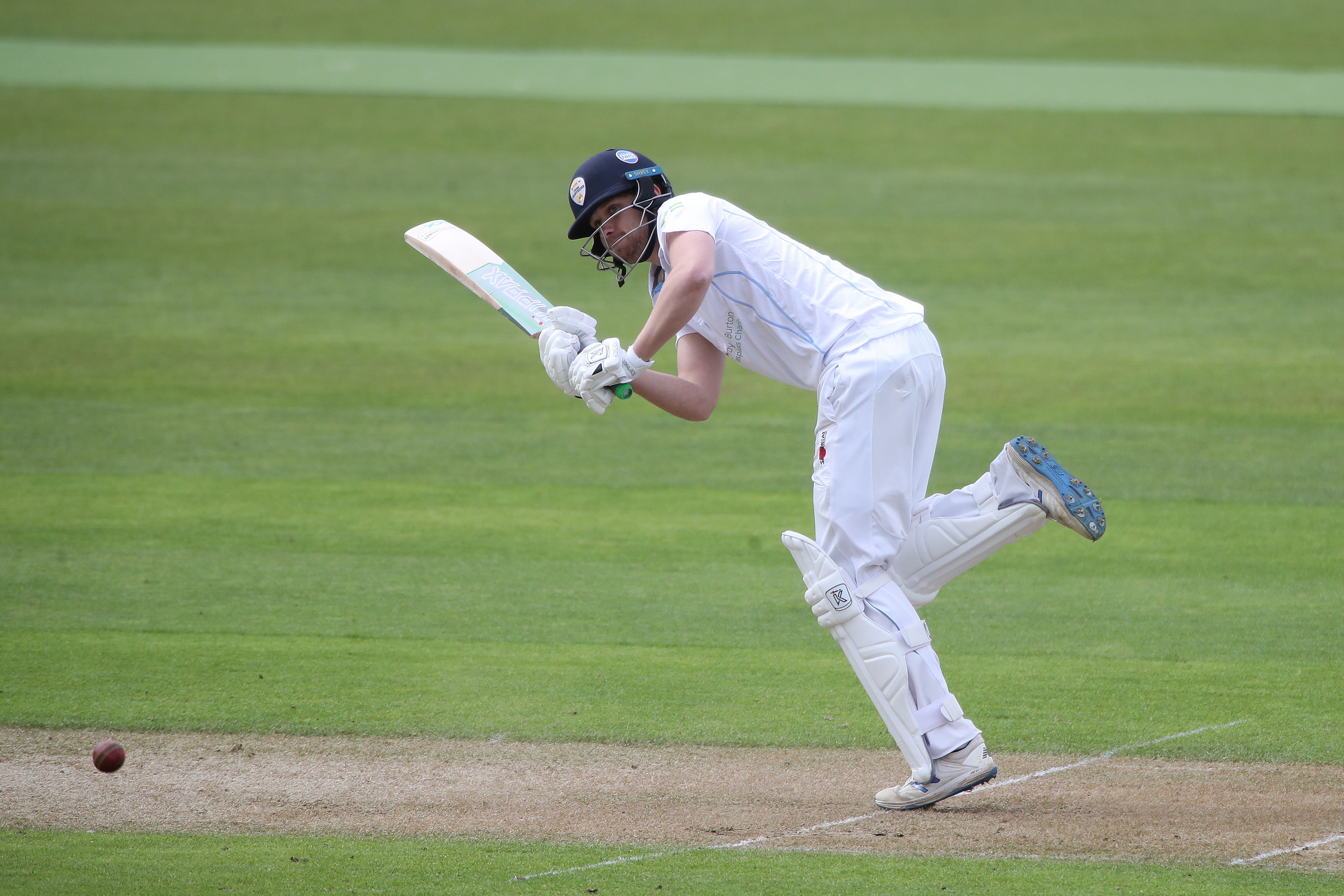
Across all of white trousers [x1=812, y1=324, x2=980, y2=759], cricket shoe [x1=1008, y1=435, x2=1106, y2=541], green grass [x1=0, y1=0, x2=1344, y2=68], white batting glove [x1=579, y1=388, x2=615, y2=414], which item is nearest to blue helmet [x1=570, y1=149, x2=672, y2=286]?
white batting glove [x1=579, y1=388, x2=615, y2=414]

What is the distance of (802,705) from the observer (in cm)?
534

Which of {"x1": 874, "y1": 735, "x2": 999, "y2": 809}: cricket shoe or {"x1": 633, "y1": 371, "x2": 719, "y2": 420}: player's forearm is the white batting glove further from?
{"x1": 874, "y1": 735, "x2": 999, "y2": 809}: cricket shoe

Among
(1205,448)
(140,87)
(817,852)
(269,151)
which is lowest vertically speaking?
(817,852)

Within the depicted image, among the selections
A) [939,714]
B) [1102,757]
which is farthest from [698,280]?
[1102,757]

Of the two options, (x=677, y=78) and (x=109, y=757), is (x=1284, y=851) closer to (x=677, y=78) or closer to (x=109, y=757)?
(x=109, y=757)

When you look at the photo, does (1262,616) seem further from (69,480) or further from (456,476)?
(69,480)

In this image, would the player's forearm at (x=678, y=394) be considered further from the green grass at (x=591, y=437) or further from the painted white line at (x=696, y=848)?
the painted white line at (x=696, y=848)

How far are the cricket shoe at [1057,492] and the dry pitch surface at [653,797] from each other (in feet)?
2.62

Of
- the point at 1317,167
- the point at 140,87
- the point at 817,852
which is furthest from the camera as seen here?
the point at 140,87

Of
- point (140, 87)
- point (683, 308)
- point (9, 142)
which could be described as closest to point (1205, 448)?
point (683, 308)

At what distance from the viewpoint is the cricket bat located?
15.2 feet

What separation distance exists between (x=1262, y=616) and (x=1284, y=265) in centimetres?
705

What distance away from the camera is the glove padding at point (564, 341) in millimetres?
4402

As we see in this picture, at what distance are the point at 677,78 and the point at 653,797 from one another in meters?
15.5
